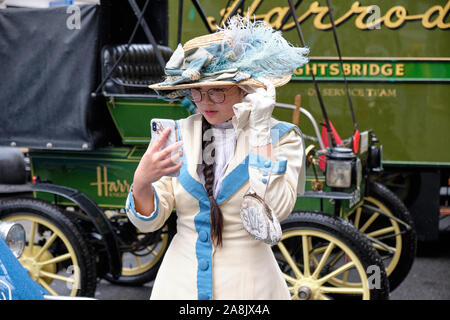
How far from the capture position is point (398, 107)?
196 inches

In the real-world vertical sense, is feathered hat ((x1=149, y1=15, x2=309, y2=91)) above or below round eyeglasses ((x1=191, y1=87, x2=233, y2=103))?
above

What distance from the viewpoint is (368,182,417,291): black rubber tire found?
172 inches

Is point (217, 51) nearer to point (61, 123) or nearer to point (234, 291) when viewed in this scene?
point (234, 291)

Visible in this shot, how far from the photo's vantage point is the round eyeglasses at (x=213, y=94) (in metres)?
1.94

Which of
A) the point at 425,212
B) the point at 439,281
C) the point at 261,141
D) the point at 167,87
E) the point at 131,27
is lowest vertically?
the point at 439,281

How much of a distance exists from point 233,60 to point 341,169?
1.63m

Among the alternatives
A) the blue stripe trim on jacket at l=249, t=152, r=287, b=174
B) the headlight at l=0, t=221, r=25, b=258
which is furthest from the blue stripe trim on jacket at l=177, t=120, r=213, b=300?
the headlight at l=0, t=221, r=25, b=258

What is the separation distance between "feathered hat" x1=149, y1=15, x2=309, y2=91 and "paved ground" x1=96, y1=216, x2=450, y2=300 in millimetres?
2933

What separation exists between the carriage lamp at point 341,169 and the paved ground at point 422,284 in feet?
5.17

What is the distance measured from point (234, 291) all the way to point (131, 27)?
10.4ft

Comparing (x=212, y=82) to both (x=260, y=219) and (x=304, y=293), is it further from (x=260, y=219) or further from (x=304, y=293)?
(x=304, y=293)

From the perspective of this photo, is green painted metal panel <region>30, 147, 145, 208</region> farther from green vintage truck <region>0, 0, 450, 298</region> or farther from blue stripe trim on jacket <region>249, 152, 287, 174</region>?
blue stripe trim on jacket <region>249, 152, 287, 174</region>
